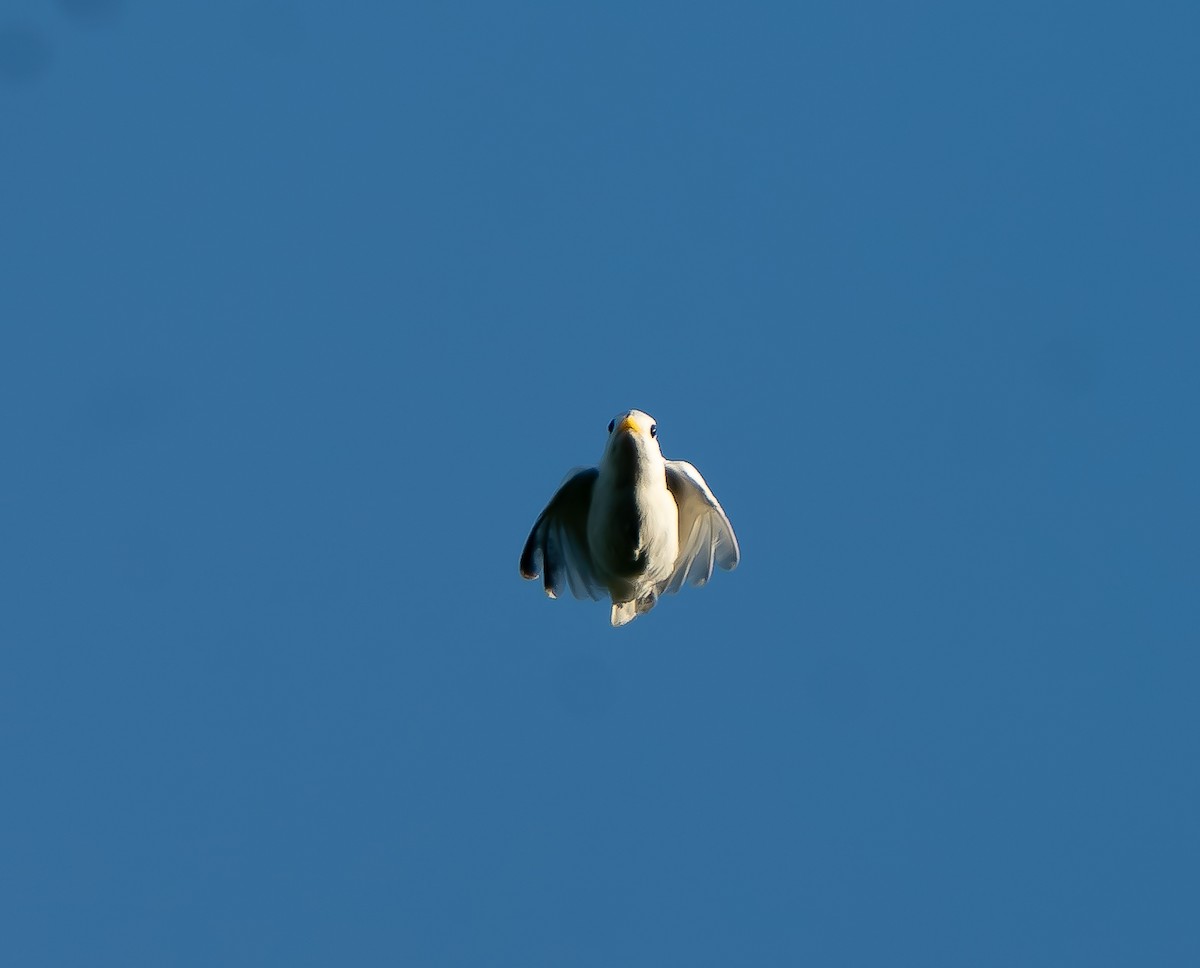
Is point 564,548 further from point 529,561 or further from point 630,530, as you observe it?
point 630,530

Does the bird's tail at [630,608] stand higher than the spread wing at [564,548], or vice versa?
the spread wing at [564,548]

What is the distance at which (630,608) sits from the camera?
29.0 m


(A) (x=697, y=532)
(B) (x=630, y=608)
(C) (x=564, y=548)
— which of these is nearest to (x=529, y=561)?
(C) (x=564, y=548)

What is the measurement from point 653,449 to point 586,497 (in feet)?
7.31

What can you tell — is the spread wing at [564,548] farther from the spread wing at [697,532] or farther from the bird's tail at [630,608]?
the spread wing at [697,532]

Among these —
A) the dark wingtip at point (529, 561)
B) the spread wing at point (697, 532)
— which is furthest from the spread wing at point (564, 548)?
the spread wing at point (697, 532)

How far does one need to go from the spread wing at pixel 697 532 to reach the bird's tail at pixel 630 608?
289 millimetres

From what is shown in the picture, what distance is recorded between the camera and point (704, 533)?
28547mm

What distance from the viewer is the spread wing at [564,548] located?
27953 mm

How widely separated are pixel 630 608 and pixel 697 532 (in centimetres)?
170

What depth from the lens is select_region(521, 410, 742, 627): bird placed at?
25.7 m

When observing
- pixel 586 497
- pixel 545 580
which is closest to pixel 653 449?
pixel 586 497

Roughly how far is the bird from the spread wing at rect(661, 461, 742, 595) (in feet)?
0.05

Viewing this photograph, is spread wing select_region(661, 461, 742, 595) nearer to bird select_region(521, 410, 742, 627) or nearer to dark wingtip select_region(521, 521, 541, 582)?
bird select_region(521, 410, 742, 627)
